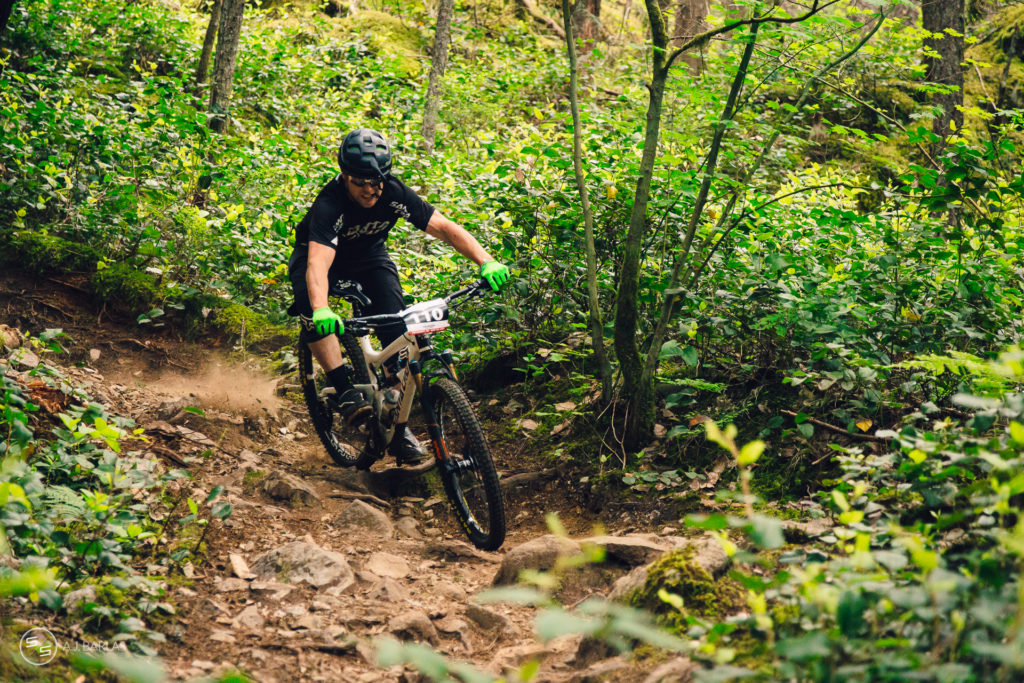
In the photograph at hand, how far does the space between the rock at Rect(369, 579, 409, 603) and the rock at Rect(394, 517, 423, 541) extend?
2.94 ft

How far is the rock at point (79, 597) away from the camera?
300cm

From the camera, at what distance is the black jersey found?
4.85 metres

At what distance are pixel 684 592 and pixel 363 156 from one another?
3252mm

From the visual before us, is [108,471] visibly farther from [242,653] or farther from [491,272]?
[491,272]

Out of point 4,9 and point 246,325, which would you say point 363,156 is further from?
point 246,325

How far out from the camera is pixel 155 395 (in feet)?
20.6

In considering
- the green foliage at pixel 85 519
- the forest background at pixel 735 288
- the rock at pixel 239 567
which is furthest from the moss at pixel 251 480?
the forest background at pixel 735 288

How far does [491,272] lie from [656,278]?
1.21 m

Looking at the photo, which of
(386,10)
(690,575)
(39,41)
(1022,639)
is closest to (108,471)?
(690,575)

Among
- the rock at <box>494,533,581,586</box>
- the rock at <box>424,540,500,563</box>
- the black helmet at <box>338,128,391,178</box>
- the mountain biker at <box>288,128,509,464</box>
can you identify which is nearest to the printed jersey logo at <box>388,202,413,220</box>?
the mountain biker at <box>288,128,509,464</box>

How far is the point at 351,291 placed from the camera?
17.1 ft

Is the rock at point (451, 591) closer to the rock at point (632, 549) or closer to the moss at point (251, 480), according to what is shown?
the rock at point (632, 549)

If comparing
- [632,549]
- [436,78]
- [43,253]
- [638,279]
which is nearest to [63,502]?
[632,549]

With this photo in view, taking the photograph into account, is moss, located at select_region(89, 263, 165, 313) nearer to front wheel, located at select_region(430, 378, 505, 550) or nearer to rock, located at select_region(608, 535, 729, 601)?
front wheel, located at select_region(430, 378, 505, 550)
